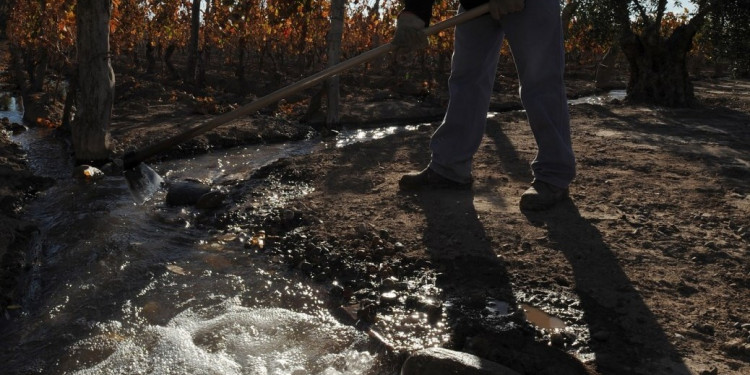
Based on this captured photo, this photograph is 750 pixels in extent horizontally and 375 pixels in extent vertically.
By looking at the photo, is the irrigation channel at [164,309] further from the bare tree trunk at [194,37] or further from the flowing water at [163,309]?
the bare tree trunk at [194,37]

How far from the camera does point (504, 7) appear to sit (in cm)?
311

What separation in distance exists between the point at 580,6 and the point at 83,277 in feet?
36.4

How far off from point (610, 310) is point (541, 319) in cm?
27

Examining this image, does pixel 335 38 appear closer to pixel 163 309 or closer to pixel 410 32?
pixel 410 32

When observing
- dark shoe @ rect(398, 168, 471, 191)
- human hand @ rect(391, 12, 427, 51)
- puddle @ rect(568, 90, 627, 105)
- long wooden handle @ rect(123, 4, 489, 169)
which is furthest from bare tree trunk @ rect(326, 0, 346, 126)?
puddle @ rect(568, 90, 627, 105)

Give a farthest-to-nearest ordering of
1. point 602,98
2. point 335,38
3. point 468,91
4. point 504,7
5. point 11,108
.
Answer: point 602,98, point 11,108, point 335,38, point 468,91, point 504,7

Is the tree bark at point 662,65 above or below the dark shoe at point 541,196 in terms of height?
above

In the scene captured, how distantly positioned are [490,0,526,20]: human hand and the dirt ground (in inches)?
43.0

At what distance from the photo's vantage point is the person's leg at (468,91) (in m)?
3.48

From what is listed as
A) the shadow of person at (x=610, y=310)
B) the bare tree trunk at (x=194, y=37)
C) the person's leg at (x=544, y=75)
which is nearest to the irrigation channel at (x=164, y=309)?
the shadow of person at (x=610, y=310)

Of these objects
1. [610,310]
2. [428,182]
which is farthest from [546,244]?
[428,182]

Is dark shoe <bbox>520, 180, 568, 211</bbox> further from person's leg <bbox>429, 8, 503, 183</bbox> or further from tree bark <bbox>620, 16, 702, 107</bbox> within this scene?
tree bark <bbox>620, 16, 702, 107</bbox>

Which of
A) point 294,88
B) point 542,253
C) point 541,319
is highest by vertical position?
point 294,88

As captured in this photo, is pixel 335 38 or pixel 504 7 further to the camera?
pixel 335 38
